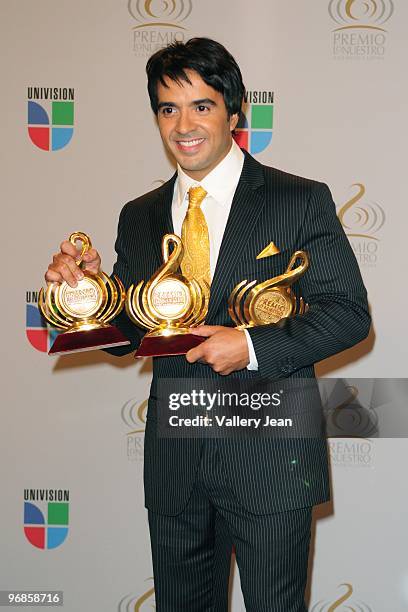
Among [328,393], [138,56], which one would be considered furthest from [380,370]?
[138,56]

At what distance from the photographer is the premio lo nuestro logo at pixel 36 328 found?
2525 millimetres

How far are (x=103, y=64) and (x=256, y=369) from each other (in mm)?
1352

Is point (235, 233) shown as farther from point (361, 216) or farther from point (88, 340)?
point (361, 216)

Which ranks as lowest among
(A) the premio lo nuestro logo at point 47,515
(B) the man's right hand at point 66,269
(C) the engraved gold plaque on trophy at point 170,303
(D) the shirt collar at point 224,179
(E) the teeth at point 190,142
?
(A) the premio lo nuestro logo at point 47,515

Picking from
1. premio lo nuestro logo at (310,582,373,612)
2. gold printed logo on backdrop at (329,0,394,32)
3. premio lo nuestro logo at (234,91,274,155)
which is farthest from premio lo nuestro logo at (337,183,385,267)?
premio lo nuestro logo at (310,582,373,612)

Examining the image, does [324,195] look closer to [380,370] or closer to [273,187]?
[273,187]

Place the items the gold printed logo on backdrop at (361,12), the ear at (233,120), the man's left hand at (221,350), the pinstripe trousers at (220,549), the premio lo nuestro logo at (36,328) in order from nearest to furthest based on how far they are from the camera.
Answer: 1. the man's left hand at (221,350)
2. the pinstripe trousers at (220,549)
3. the ear at (233,120)
4. the gold printed logo on backdrop at (361,12)
5. the premio lo nuestro logo at (36,328)

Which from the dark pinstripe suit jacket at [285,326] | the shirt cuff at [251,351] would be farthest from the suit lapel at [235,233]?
the shirt cuff at [251,351]

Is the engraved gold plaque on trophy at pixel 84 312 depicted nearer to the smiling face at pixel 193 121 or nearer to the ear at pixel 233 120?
the smiling face at pixel 193 121

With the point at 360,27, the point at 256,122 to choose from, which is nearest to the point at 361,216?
the point at 256,122

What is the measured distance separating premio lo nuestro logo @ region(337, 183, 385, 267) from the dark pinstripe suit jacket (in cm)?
88

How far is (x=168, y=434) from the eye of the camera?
1.58 m

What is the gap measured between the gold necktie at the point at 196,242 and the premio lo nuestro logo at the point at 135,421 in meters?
1.06

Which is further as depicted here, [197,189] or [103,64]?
[103,64]
